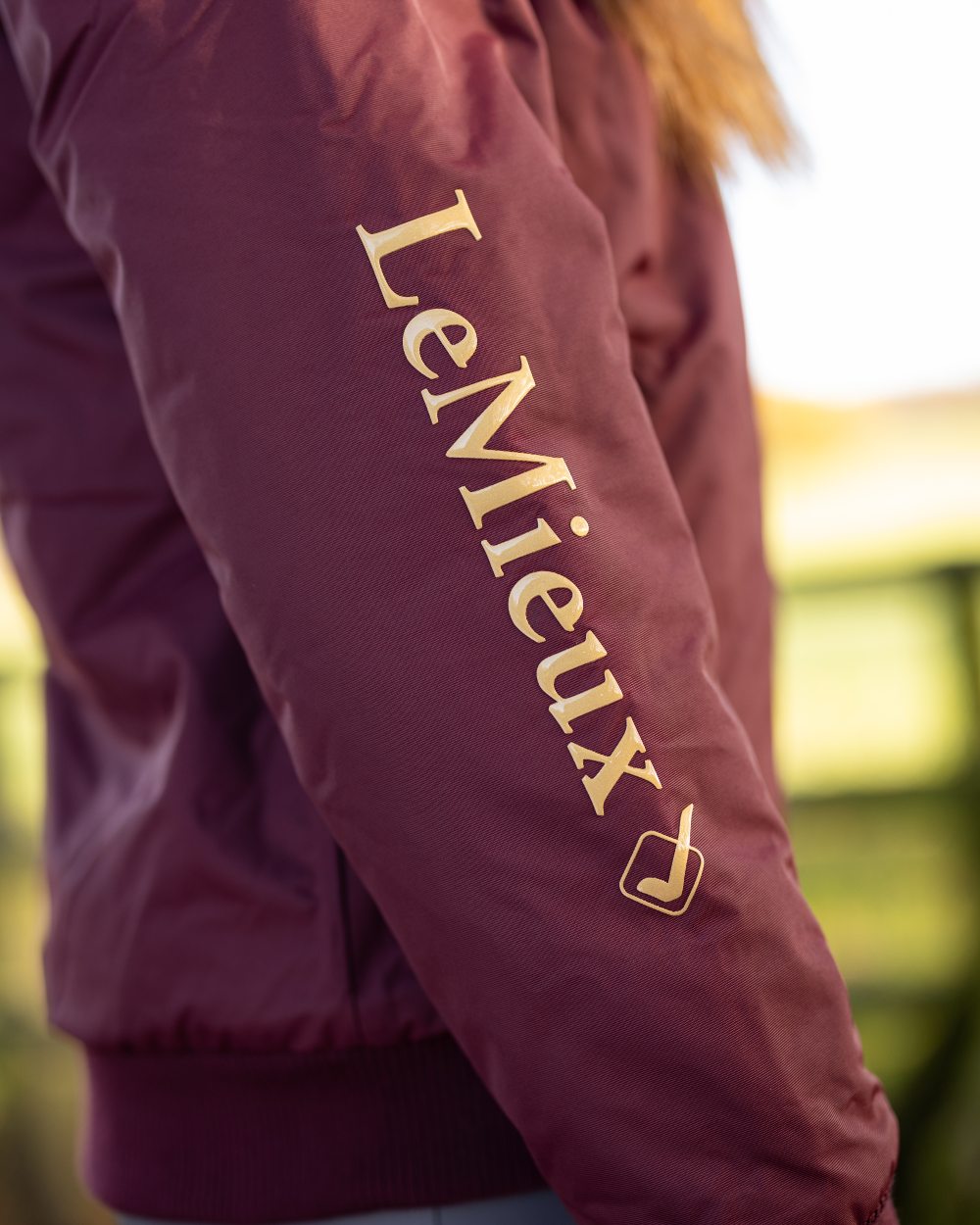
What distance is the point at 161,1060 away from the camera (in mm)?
641

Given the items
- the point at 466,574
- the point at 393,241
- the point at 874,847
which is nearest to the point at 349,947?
the point at 466,574

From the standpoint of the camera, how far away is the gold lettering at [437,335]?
0.51 meters

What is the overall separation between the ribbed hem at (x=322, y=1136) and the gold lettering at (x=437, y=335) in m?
0.33

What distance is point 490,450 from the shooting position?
51cm

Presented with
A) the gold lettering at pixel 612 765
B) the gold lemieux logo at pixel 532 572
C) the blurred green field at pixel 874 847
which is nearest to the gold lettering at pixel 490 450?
the gold lemieux logo at pixel 532 572

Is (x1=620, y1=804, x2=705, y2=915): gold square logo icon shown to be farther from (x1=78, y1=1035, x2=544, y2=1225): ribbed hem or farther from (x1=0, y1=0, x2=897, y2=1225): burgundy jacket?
(x1=78, y1=1035, x2=544, y2=1225): ribbed hem

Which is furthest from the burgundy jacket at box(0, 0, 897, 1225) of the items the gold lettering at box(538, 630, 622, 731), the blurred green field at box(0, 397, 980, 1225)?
the blurred green field at box(0, 397, 980, 1225)

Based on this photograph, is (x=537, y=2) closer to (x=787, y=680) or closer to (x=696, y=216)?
(x=696, y=216)

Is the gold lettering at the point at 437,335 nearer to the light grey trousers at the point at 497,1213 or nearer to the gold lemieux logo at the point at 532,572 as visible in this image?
the gold lemieux logo at the point at 532,572

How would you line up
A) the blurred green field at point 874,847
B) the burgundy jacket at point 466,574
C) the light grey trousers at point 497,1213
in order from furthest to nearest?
the blurred green field at point 874,847
the light grey trousers at point 497,1213
the burgundy jacket at point 466,574

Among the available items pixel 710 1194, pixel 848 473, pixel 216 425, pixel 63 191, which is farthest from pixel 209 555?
pixel 848 473

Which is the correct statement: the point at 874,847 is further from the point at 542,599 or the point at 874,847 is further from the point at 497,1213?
the point at 542,599

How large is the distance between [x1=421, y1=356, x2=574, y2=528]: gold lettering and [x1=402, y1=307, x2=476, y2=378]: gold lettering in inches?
0.5

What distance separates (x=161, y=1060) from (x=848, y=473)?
3.71 m
